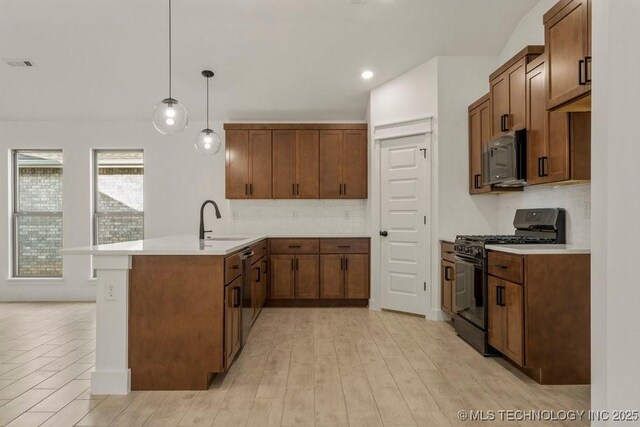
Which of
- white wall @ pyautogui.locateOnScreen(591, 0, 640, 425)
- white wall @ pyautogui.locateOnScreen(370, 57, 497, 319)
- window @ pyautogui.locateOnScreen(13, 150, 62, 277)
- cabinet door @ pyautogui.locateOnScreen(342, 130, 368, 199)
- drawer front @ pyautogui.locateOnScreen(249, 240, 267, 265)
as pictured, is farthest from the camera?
window @ pyautogui.locateOnScreen(13, 150, 62, 277)

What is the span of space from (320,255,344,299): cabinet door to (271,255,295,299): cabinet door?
1.33 feet

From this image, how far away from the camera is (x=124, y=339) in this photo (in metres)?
2.61

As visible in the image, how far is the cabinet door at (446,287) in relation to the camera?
4230 mm

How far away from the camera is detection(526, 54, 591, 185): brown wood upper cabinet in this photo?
283 cm

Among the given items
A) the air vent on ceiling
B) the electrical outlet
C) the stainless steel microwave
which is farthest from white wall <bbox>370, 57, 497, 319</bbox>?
the air vent on ceiling

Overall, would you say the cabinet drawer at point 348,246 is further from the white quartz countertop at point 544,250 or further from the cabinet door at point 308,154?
the white quartz countertop at point 544,250

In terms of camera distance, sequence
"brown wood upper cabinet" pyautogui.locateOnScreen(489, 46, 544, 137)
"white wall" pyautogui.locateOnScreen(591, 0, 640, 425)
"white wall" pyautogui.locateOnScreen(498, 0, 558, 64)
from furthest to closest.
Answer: "white wall" pyautogui.locateOnScreen(498, 0, 558, 64), "brown wood upper cabinet" pyautogui.locateOnScreen(489, 46, 544, 137), "white wall" pyautogui.locateOnScreen(591, 0, 640, 425)

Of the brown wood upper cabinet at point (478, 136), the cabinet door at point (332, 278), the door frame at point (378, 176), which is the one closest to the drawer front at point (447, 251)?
the door frame at point (378, 176)

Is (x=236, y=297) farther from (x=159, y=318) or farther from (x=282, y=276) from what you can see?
(x=282, y=276)

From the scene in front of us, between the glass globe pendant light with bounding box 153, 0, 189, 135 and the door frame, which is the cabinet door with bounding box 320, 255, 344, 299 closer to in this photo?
the door frame

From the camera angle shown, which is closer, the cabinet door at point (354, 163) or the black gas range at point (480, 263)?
the black gas range at point (480, 263)

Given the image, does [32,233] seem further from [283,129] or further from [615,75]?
[615,75]

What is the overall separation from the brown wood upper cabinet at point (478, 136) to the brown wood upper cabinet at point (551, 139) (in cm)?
74

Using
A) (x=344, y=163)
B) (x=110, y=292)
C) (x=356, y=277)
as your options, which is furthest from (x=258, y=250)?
(x=110, y=292)
